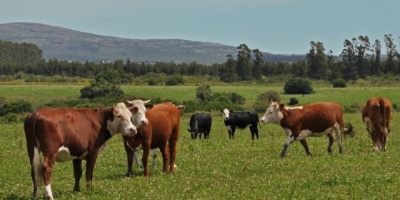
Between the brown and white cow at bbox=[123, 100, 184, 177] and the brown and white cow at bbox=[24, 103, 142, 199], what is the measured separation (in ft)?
3.70

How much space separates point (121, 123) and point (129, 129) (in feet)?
0.86

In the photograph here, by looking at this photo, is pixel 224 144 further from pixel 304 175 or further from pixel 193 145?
pixel 304 175

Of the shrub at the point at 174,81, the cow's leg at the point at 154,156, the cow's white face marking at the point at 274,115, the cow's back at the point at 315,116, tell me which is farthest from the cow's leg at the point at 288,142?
the shrub at the point at 174,81

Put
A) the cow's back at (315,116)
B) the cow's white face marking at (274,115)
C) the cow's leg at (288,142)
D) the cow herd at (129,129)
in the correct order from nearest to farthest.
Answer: the cow herd at (129,129) → the cow's leg at (288,142) → the cow's back at (315,116) → the cow's white face marking at (274,115)

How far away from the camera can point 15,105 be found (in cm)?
8300

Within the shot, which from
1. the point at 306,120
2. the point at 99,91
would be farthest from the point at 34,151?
A: the point at 99,91

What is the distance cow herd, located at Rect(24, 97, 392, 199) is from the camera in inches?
584

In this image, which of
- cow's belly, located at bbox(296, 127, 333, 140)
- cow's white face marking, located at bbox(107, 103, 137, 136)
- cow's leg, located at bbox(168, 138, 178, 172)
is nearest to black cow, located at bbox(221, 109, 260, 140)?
cow's belly, located at bbox(296, 127, 333, 140)

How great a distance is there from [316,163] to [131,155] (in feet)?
18.5

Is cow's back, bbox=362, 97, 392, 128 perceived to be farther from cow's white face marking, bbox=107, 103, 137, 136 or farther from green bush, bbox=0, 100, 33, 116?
green bush, bbox=0, 100, 33, 116

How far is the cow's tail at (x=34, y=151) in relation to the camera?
14742mm

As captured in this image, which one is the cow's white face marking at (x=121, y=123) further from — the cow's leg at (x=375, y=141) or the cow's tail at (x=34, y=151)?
the cow's leg at (x=375, y=141)

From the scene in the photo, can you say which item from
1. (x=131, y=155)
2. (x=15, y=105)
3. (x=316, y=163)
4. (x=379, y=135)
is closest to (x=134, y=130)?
(x=131, y=155)

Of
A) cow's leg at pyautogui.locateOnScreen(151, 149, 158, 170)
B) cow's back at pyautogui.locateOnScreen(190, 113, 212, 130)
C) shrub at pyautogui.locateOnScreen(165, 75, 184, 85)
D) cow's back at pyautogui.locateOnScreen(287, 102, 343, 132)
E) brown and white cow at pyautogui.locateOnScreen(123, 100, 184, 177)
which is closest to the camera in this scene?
brown and white cow at pyautogui.locateOnScreen(123, 100, 184, 177)
